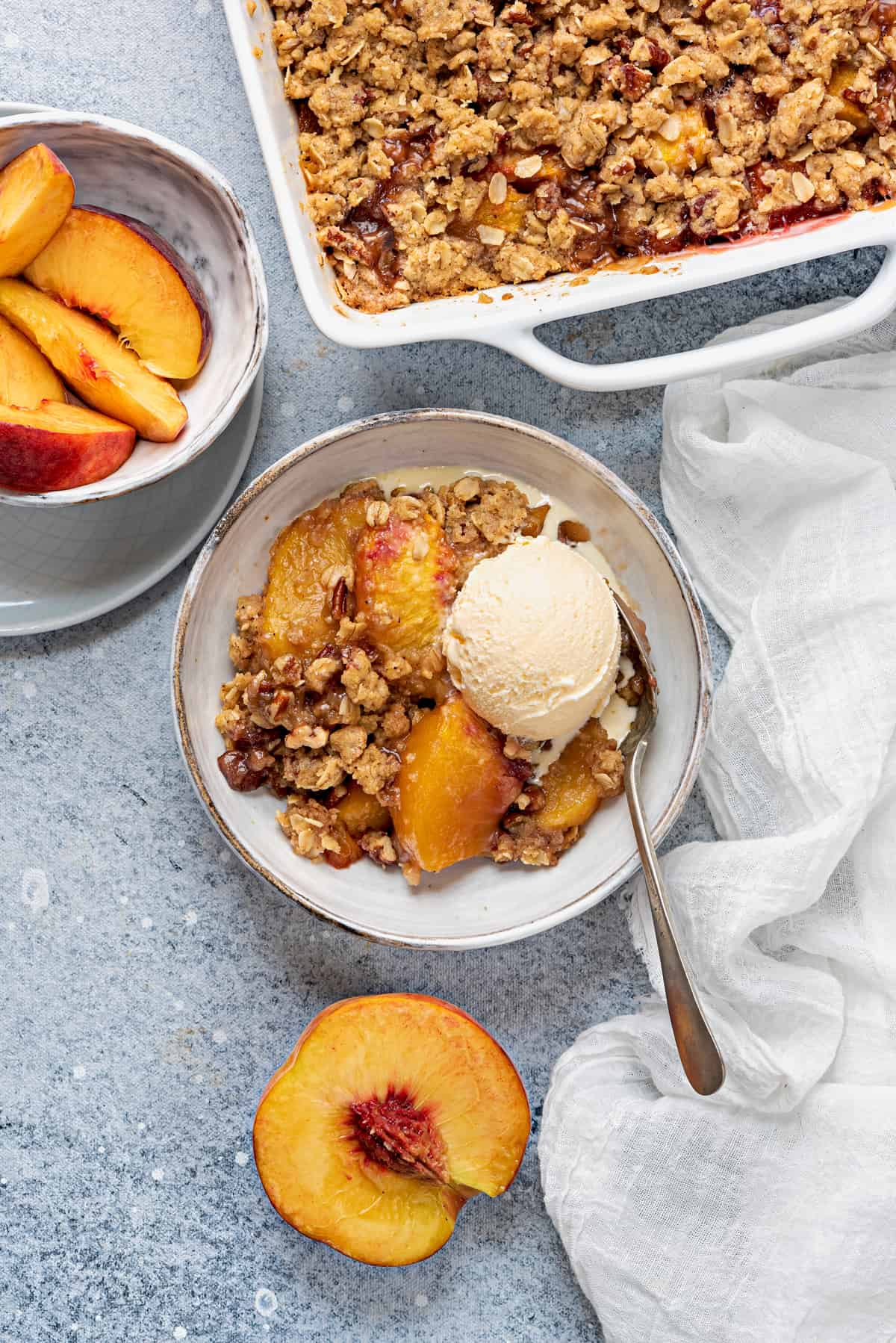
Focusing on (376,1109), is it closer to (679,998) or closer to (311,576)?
(679,998)

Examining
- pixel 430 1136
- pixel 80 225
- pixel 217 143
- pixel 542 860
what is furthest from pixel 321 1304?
pixel 217 143

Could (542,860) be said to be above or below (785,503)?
below

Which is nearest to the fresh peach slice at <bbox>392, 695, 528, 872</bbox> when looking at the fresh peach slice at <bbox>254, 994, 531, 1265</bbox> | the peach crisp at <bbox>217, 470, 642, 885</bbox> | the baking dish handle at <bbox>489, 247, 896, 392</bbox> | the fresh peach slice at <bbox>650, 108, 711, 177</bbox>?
the peach crisp at <bbox>217, 470, 642, 885</bbox>

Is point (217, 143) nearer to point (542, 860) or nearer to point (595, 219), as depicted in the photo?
point (595, 219)

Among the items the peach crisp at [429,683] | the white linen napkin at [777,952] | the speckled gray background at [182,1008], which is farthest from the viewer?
the speckled gray background at [182,1008]

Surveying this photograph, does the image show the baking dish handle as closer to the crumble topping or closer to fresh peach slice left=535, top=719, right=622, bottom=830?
the crumble topping

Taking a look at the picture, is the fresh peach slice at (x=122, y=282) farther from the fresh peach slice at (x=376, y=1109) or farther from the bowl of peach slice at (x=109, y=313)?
the fresh peach slice at (x=376, y=1109)

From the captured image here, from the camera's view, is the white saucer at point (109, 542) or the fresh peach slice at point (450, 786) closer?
A: the fresh peach slice at point (450, 786)

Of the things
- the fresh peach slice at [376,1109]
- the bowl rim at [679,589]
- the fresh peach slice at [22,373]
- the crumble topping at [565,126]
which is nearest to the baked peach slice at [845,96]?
the crumble topping at [565,126]
